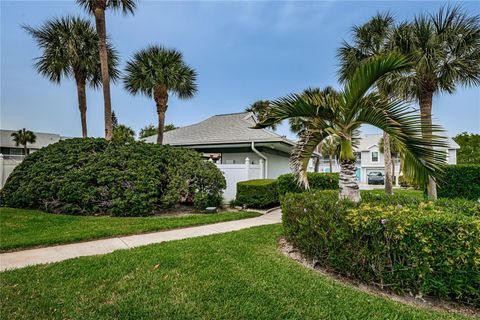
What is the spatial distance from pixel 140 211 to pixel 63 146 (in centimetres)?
431

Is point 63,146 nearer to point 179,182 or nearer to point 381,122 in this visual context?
point 179,182

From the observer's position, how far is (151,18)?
34.4ft

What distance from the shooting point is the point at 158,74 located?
12.6 m

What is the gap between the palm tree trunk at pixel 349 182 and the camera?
455 cm

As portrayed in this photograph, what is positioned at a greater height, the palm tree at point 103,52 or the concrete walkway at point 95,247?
the palm tree at point 103,52

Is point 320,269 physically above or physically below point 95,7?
below

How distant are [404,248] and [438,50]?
949 cm

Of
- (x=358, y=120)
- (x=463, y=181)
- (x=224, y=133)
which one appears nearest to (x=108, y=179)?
(x=224, y=133)

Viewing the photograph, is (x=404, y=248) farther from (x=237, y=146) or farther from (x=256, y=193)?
(x=237, y=146)

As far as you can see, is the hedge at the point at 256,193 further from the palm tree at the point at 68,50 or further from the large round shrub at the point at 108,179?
the palm tree at the point at 68,50

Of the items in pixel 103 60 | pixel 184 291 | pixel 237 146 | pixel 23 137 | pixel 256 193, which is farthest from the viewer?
pixel 23 137

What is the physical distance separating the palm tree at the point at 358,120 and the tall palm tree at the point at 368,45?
9.40 m

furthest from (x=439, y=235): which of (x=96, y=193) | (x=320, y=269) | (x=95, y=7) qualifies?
(x=95, y=7)

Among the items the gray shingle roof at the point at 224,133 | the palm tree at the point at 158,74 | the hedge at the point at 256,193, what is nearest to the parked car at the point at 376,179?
the gray shingle roof at the point at 224,133
